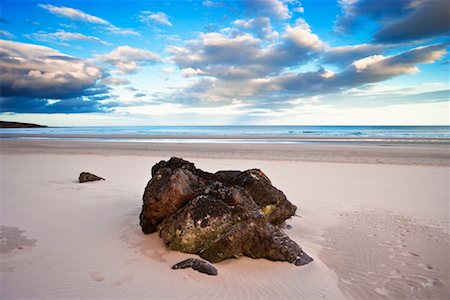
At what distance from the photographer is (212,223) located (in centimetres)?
444

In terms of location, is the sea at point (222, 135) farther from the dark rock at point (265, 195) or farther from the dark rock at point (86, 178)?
the dark rock at point (265, 195)

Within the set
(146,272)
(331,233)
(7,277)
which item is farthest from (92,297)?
(331,233)

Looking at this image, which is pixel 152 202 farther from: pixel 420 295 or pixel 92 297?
pixel 420 295

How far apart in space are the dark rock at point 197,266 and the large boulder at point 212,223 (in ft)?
0.70

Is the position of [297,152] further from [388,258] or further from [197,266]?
[197,266]

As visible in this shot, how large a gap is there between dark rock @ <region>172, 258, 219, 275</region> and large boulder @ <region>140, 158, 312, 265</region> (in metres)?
0.21

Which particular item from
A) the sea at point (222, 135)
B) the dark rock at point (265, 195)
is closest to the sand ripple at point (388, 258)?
the dark rock at point (265, 195)

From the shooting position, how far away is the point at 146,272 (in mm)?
4023

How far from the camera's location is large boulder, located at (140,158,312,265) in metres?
4.40

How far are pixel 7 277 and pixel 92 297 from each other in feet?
4.20

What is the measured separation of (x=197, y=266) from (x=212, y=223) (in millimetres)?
680

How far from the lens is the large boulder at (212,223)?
14.4 feet

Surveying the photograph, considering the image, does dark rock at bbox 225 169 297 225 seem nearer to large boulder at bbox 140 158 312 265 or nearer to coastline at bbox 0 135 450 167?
large boulder at bbox 140 158 312 265

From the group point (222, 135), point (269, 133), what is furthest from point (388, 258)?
point (269, 133)
